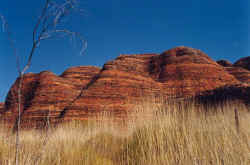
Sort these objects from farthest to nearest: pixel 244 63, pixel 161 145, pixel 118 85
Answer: pixel 244 63 < pixel 118 85 < pixel 161 145

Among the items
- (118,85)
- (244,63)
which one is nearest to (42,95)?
(118,85)

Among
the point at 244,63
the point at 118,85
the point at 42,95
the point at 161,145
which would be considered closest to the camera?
the point at 161,145

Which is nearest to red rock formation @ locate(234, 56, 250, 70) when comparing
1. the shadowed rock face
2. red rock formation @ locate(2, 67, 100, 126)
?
the shadowed rock face

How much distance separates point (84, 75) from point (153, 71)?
20.1 meters

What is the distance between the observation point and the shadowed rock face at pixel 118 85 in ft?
98.4

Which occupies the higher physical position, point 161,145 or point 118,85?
point 118,85

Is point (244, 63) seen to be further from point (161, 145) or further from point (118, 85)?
point (161, 145)

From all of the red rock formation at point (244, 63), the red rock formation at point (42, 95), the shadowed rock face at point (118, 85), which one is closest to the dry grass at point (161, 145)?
the shadowed rock face at point (118, 85)

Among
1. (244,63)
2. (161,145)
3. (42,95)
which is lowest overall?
(161,145)

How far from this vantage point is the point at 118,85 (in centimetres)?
3281

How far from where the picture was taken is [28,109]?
1339 inches

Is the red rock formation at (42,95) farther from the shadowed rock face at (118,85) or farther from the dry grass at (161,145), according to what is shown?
the dry grass at (161,145)

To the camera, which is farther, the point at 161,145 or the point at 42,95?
the point at 42,95

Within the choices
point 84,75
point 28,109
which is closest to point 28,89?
point 28,109
